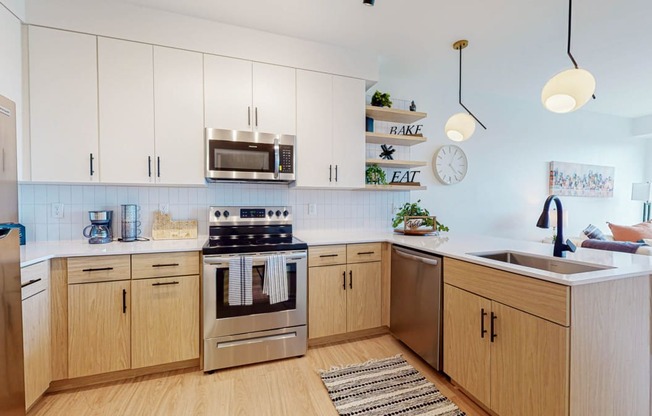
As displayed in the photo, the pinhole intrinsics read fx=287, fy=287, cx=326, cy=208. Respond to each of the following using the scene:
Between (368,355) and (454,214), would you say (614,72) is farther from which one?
(368,355)

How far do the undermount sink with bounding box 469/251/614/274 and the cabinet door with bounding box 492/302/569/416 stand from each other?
1.53 feet

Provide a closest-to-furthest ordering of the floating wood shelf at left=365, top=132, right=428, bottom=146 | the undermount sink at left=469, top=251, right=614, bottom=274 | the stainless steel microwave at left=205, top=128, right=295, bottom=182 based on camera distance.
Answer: the undermount sink at left=469, top=251, right=614, bottom=274 → the stainless steel microwave at left=205, top=128, right=295, bottom=182 → the floating wood shelf at left=365, top=132, right=428, bottom=146

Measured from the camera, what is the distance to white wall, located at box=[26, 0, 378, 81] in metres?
1.98

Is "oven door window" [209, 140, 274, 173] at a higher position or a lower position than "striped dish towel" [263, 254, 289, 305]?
higher

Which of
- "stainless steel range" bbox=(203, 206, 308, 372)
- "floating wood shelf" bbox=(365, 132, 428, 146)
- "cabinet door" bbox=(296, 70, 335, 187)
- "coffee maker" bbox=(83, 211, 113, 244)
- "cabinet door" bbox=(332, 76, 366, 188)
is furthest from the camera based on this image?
"floating wood shelf" bbox=(365, 132, 428, 146)

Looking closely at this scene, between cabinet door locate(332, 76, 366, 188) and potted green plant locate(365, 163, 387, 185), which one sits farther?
potted green plant locate(365, 163, 387, 185)

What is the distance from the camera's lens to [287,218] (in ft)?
8.93

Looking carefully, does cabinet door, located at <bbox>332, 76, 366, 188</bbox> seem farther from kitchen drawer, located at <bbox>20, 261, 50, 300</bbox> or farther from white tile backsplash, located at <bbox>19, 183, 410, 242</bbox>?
kitchen drawer, located at <bbox>20, 261, 50, 300</bbox>

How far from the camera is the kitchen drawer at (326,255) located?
2.37 m

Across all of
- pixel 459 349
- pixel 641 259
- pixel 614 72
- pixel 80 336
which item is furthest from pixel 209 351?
pixel 614 72

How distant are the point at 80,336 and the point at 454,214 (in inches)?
149

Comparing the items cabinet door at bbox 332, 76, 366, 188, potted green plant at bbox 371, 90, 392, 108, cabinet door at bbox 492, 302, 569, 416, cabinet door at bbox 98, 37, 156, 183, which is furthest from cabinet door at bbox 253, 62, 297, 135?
cabinet door at bbox 492, 302, 569, 416

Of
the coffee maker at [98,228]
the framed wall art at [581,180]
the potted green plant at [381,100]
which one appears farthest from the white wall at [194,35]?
the framed wall art at [581,180]

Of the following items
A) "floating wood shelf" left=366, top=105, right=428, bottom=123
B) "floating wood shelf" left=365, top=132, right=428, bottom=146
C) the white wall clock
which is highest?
"floating wood shelf" left=366, top=105, right=428, bottom=123
